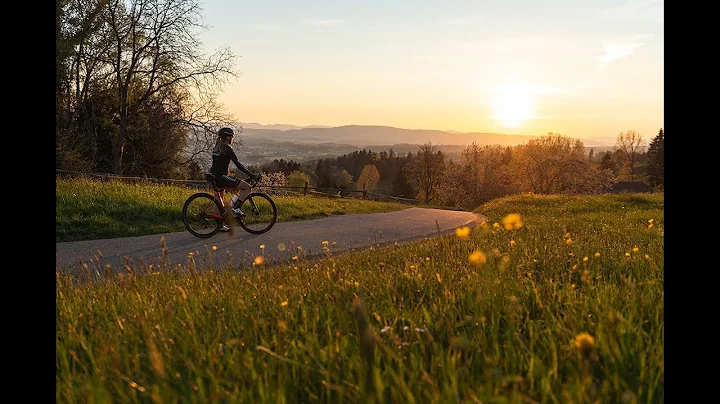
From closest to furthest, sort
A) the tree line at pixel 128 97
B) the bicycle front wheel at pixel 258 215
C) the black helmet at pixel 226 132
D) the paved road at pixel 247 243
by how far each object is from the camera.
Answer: the paved road at pixel 247 243, the black helmet at pixel 226 132, the bicycle front wheel at pixel 258 215, the tree line at pixel 128 97

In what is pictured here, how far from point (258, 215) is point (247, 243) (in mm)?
2482

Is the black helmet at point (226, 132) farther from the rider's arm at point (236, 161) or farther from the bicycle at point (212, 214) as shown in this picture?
the bicycle at point (212, 214)

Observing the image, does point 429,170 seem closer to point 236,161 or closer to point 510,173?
point 510,173

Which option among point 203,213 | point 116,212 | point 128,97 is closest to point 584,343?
point 203,213

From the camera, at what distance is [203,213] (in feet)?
40.8

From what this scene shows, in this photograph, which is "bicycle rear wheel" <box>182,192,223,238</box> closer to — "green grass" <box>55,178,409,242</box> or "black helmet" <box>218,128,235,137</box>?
"green grass" <box>55,178,409,242</box>

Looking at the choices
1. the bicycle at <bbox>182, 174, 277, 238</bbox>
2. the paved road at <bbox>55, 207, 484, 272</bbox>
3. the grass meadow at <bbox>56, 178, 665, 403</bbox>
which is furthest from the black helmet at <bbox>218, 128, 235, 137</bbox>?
the grass meadow at <bbox>56, 178, 665, 403</bbox>

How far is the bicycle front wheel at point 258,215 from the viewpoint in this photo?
13.1 meters

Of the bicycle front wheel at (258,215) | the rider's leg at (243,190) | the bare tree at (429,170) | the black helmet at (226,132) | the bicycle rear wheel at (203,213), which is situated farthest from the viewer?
the bare tree at (429,170)

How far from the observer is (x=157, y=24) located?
28047 mm

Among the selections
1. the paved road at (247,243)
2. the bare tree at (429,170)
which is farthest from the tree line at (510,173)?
the paved road at (247,243)

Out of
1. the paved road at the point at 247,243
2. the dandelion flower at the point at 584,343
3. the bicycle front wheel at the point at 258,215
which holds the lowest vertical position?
the paved road at the point at 247,243
